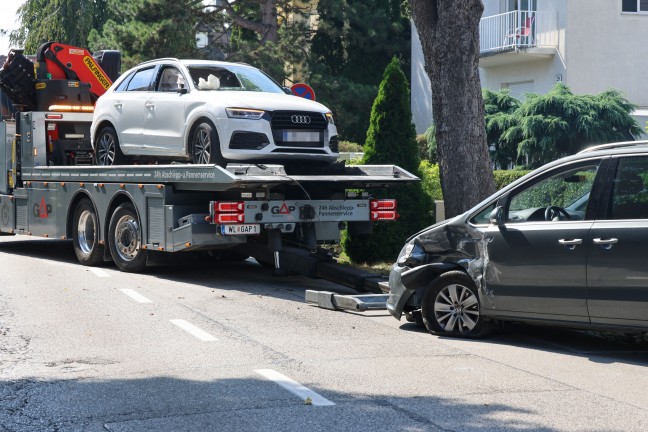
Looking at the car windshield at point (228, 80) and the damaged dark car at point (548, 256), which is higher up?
the car windshield at point (228, 80)

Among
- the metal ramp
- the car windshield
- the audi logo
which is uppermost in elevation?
the car windshield

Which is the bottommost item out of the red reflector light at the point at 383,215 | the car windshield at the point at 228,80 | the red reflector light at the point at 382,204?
the red reflector light at the point at 383,215

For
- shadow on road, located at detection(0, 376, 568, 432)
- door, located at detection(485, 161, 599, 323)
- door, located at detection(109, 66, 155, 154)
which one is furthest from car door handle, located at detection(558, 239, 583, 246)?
door, located at detection(109, 66, 155, 154)

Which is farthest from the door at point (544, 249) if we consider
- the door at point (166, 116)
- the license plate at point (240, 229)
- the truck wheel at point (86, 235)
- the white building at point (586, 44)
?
the white building at point (586, 44)

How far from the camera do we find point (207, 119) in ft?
42.7

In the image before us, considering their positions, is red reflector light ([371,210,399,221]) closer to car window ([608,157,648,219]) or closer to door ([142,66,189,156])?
door ([142,66,189,156])

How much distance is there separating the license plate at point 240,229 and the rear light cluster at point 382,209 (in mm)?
1907

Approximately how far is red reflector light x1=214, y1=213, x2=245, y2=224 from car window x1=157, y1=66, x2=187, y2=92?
2394 mm

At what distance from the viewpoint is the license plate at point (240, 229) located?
490 inches

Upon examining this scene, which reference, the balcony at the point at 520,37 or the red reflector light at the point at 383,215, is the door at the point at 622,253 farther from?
the balcony at the point at 520,37

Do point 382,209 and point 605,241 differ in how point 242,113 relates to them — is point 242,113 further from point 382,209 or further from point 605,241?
point 605,241

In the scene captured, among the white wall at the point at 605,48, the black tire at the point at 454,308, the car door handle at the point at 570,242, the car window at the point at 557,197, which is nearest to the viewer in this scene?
the car door handle at the point at 570,242

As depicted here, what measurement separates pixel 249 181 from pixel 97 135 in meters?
4.57

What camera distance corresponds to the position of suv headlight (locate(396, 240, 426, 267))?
379 inches
